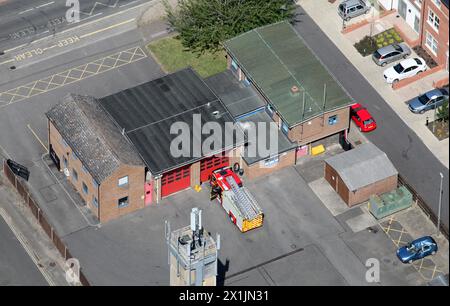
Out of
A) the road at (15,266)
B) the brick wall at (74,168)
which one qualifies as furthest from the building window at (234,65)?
the road at (15,266)

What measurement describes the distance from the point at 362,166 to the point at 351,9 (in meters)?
29.9

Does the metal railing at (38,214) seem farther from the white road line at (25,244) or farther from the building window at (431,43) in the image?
the building window at (431,43)

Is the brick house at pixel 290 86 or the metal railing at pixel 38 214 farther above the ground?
the brick house at pixel 290 86

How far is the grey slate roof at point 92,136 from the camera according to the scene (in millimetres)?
145250

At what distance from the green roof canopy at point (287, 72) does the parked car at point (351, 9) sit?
495 inches

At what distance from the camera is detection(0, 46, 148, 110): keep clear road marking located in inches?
6422

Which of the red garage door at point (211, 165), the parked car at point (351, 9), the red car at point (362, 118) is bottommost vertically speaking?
the red garage door at point (211, 165)

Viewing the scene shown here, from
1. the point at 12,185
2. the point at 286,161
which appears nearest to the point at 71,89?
the point at 12,185

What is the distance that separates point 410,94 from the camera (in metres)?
162

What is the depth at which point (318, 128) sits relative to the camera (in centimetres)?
15312

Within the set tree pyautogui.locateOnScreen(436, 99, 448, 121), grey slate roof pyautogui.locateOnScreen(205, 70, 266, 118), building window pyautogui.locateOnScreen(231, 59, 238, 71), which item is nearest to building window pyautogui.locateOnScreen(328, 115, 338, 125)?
grey slate roof pyautogui.locateOnScreen(205, 70, 266, 118)

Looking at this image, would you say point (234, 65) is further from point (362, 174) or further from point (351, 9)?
point (362, 174)
